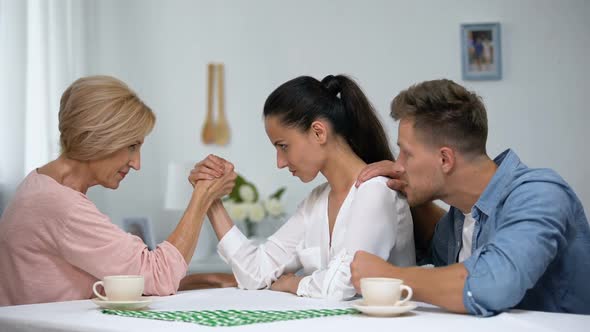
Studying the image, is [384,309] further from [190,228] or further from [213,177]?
[213,177]

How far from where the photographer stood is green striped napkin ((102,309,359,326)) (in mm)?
1464

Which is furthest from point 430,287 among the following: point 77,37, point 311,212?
point 77,37

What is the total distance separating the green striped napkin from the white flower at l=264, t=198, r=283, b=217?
246 centimetres

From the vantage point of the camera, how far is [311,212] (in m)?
2.32

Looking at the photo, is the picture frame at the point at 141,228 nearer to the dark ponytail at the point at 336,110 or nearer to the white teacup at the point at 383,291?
the dark ponytail at the point at 336,110

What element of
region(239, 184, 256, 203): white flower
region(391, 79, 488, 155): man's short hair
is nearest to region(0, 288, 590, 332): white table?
region(391, 79, 488, 155): man's short hair

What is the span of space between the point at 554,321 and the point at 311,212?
0.97 m

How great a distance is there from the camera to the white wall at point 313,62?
4125 millimetres

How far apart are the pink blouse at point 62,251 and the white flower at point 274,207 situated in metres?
2.04

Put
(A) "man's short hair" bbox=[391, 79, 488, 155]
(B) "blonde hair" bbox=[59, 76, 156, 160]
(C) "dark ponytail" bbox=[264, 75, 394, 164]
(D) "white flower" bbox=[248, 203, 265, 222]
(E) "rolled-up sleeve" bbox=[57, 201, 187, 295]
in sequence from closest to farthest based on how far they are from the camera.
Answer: (A) "man's short hair" bbox=[391, 79, 488, 155], (E) "rolled-up sleeve" bbox=[57, 201, 187, 295], (B) "blonde hair" bbox=[59, 76, 156, 160], (C) "dark ponytail" bbox=[264, 75, 394, 164], (D) "white flower" bbox=[248, 203, 265, 222]

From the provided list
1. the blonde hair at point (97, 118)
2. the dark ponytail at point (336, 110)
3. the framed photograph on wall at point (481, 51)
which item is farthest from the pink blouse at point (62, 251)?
the framed photograph on wall at point (481, 51)

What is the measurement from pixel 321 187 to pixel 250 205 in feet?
5.85

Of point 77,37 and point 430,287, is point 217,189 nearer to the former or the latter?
point 430,287

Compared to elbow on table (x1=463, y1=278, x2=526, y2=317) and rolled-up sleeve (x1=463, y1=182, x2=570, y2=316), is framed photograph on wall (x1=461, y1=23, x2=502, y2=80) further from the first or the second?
elbow on table (x1=463, y1=278, x2=526, y2=317)
